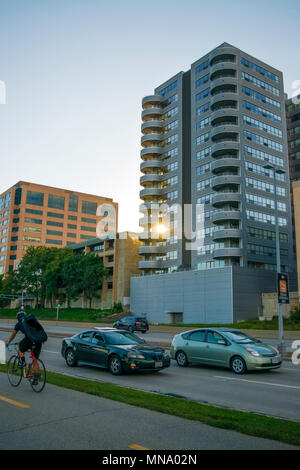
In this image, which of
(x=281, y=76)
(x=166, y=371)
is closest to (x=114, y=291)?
(x=281, y=76)

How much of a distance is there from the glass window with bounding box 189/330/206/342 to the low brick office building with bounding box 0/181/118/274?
362 ft

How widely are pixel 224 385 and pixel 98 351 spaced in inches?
166

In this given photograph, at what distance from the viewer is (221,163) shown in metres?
62.1

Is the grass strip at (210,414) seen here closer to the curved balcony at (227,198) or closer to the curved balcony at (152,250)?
the curved balcony at (227,198)

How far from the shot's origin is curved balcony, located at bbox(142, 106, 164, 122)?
260 feet

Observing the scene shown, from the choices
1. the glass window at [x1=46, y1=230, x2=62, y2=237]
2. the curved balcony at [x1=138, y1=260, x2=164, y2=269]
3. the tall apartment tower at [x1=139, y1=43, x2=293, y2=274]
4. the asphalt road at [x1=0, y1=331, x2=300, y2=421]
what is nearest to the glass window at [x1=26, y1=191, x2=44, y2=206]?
the glass window at [x1=46, y1=230, x2=62, y2=237]

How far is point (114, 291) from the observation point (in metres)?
76.4

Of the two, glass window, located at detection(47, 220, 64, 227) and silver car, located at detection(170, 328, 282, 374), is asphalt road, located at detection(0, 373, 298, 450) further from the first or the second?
glass window, located at detection(47, 220, 64, 227)

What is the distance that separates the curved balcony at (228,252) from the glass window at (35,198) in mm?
82036

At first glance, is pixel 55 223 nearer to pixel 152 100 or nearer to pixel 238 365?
pixel 152 100

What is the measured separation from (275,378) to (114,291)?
213 ft

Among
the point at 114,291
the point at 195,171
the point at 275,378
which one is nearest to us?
the point at 275,378

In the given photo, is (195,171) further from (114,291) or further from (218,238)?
(114,291)

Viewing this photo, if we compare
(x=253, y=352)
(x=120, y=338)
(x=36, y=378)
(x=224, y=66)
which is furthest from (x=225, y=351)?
(x=224, y=66)
